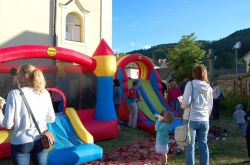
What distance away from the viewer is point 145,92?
48.2 ft

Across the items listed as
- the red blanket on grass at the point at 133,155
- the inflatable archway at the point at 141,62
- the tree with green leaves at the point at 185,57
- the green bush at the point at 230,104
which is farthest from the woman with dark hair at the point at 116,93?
the tree with green leaves at the point at 185,57

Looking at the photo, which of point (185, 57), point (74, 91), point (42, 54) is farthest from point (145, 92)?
point (185, 57)

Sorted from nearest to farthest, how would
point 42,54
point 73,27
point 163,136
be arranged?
point 163,136
point 42,54
point 73,27

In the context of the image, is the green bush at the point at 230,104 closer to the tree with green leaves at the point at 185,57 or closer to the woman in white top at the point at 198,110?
the woman in white top at the point at 198,110

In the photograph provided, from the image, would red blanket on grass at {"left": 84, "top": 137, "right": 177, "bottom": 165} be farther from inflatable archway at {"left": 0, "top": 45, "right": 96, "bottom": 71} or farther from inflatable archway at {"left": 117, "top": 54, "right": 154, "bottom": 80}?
inflatable archway at {"left": 117, "top": 54, "right": 154, "bottom": 80}

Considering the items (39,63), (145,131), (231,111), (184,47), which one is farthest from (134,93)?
(184,47)

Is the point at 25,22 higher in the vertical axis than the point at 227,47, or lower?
lower

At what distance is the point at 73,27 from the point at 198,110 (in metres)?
10.4

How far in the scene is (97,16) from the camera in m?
16.3

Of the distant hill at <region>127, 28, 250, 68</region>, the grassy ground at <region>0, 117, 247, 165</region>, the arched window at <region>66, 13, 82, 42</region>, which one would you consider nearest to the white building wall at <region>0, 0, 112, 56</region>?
the arched window at <region>66, 13, 82, 42</region>

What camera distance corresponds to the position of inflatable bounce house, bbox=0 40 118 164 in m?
8.95

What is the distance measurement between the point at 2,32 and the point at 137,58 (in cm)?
483

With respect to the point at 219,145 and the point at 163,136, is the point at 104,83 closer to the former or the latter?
the point at 219,145

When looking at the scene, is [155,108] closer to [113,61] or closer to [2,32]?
[113,61]
